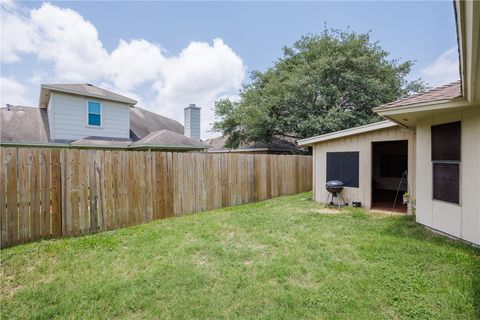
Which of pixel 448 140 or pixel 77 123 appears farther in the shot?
pixel 77 123

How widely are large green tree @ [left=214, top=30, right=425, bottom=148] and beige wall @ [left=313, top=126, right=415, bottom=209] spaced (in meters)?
4.90

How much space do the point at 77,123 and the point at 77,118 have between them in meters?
0.21

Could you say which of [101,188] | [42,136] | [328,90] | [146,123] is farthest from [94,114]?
[328,90]

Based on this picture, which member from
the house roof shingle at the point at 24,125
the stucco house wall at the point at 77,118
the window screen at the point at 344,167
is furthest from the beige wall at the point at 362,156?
the house roof shingle at the point at 24,125

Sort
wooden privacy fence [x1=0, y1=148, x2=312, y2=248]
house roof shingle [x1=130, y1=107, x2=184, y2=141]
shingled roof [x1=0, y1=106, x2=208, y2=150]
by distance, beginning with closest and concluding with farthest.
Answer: wooden privacy fence [x1=0, y1=148, x2=312, y2=248] → shingled roof [x1=0, y1=106, x2=208, y2=150] → house roof shingle [x1=130, y1=107, x2=184, y2=141]

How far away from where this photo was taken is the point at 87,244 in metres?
4.41

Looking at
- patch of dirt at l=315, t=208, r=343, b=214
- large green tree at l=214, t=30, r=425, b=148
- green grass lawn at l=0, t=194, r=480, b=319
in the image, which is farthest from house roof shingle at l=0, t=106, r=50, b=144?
patch of dirt at l=315, t=208, r=343, b=214

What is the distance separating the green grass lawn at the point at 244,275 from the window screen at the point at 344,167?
294cm

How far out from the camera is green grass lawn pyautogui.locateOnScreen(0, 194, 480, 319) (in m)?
2.57

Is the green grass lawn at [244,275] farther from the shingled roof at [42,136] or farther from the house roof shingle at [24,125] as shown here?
the house roof shingle at [24,125]

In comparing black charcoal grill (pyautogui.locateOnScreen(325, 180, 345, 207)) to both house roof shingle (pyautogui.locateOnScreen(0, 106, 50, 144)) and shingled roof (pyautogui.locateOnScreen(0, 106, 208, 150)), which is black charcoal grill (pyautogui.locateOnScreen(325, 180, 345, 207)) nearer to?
shingled roof (pyautogui.locateOnScreen(0, 106, 208, 150))

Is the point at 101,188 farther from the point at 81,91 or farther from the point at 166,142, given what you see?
the point at 81,91

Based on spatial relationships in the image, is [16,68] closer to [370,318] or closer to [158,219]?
[158,219]

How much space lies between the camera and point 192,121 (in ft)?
60.7
